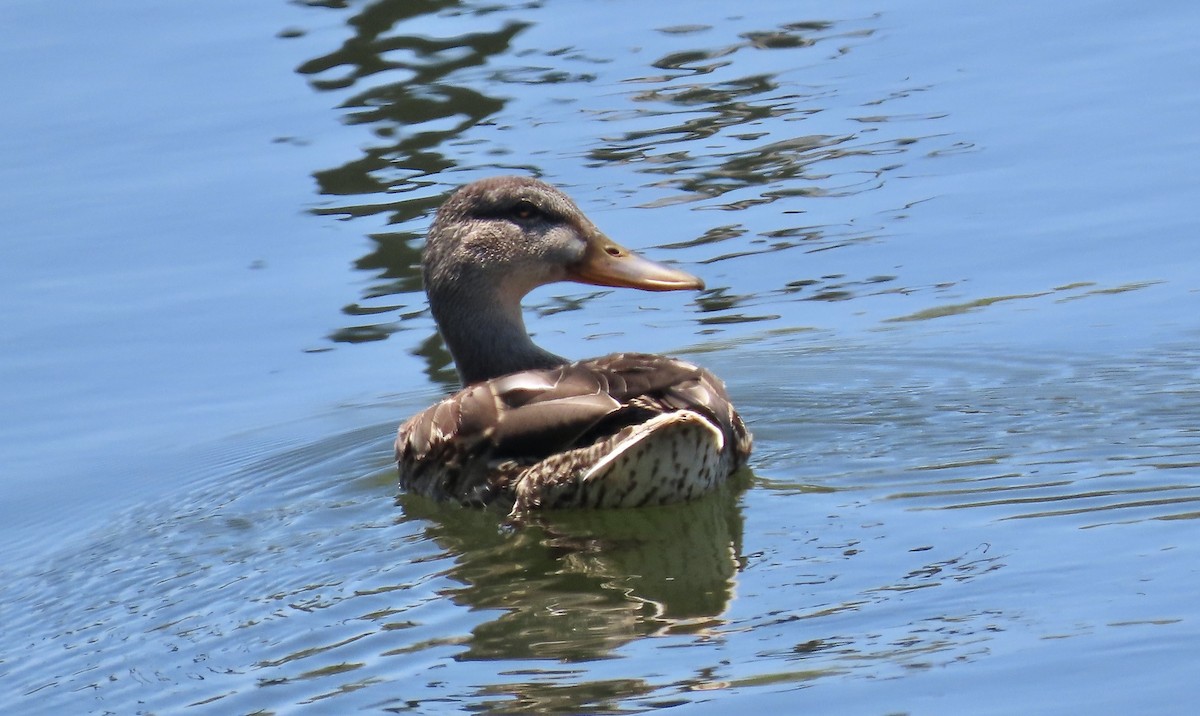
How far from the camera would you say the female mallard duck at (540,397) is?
7664mm

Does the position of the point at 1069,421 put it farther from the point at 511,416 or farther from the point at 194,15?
the point at 194,15

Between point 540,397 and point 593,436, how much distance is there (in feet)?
0.93

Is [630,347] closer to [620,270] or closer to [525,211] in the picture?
[620,270]

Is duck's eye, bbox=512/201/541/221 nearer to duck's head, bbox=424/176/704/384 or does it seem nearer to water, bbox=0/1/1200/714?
duck's head, bbox=424/176/704/384

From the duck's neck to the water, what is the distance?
0.71 meters

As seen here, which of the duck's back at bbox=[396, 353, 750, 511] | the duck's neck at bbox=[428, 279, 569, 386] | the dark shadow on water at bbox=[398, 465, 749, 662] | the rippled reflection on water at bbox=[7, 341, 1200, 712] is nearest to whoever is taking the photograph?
the rippled reflection on water at bbox=[7, 341, 1200, 712]

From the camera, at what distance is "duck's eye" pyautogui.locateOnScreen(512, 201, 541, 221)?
30.3 feet

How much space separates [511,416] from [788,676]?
2.40 m

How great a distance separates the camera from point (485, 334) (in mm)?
9203

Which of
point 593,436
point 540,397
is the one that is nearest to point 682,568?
point 593,436

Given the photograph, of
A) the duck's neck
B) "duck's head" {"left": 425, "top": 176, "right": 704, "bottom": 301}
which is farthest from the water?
"duck's head" {"left": 425, "top": 176, "right": 704, "bottom": 301}

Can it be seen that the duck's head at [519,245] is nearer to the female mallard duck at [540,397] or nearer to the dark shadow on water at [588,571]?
the female mallard duck at [540,397]

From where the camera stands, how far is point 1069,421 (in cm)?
845

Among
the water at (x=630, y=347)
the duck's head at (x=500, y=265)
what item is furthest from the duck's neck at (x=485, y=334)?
the water at (x=630, y=347)
